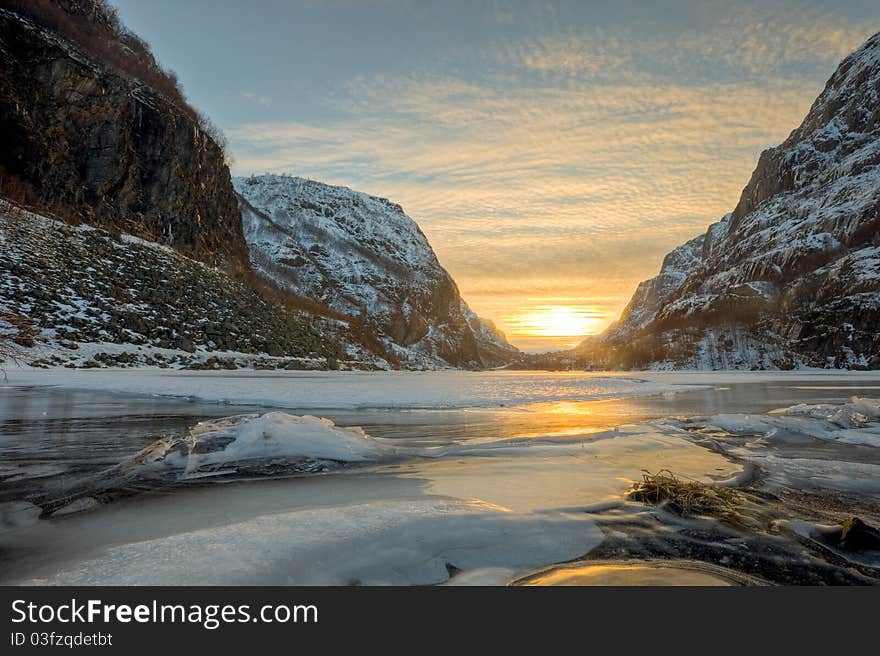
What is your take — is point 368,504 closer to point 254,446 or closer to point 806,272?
point 254,446

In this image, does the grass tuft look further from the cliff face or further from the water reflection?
the cliff face

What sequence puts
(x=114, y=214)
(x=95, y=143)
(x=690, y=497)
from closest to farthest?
1. (x=690, y=497)
2. (x=95, y=143)
3. (x=114, y=214)

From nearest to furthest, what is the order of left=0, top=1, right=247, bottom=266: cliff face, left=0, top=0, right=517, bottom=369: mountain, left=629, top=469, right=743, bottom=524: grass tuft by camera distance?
left=629, top=469, right=743, bottom=524: grass tuft < left=0, top=0, right=517, bottom=369: mountain < left=0, top=1, right=247, bottom=266: cliff face

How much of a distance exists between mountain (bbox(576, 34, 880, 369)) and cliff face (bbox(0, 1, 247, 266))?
147652 mm

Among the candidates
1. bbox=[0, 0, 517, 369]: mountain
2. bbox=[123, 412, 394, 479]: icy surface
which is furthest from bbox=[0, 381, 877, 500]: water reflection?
bbox=[0, 0, 517, 369]: mountain

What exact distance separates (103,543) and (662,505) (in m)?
4.88

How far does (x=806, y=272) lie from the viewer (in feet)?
474

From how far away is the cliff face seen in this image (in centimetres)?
4116

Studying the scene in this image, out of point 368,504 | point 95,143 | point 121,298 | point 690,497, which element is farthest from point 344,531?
point 95,143

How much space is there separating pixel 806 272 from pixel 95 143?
588 feet

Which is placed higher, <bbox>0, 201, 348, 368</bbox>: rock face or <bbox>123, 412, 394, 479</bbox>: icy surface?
<bbox>0, 201, 348, 368</bbox>: rock face

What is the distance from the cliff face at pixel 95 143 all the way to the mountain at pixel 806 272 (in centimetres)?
14765
